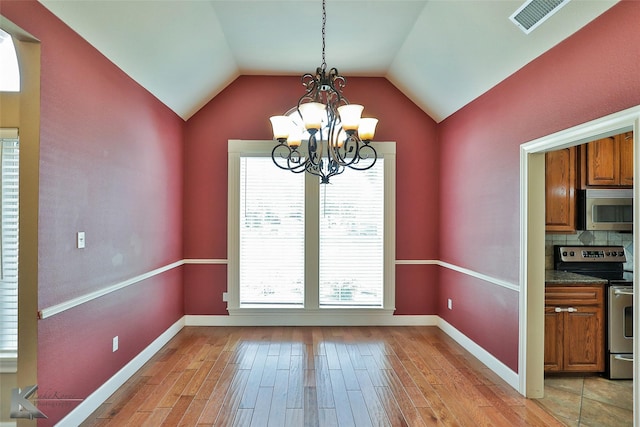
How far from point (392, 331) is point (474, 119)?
2661 mm

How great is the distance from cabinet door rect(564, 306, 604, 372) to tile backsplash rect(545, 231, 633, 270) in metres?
0.64

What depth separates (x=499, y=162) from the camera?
10.5 ft

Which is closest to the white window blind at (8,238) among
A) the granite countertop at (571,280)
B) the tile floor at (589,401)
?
the tile floor at (589,401)

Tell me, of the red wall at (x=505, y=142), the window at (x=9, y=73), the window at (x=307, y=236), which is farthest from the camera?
the window at (x=307, y=236)

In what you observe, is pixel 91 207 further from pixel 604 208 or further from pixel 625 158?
pixel 625 158

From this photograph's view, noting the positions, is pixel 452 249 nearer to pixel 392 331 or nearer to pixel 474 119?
pixel 392 331

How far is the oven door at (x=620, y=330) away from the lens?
3.03 meters

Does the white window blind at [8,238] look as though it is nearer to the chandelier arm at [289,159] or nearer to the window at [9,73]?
the window at [9,73]

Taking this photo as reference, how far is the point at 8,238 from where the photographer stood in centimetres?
233

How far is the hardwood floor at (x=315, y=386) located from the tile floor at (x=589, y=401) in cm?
18

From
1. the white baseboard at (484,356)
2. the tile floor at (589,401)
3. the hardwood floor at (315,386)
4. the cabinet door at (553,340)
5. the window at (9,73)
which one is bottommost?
the tile floor at (589,401)

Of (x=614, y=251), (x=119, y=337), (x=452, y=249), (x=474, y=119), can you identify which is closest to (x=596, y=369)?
(x=614, y=251)

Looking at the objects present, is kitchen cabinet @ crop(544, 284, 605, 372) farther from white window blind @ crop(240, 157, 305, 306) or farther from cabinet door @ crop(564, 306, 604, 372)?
white window blind @ crop(240, 157, 305, 306)

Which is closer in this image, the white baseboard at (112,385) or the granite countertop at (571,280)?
the white baseboard at (112,385)
